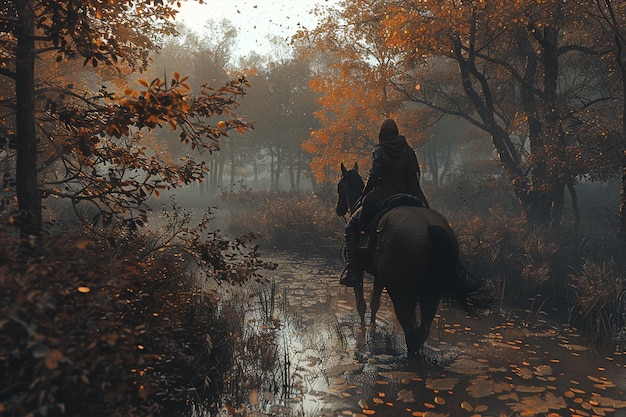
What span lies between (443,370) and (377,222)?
2.20 meters

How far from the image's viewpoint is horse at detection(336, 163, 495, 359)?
21.0ft

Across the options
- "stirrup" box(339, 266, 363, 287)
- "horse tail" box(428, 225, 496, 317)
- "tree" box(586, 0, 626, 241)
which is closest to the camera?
"horse tail" box(428, 225, 496, 317)

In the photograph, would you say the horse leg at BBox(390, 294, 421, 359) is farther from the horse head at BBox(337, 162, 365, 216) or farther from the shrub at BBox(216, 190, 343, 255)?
the shrub at BBox(216, 190, 343, 255)

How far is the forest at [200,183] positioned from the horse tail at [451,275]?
88.5 inches

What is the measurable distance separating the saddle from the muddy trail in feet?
4.48

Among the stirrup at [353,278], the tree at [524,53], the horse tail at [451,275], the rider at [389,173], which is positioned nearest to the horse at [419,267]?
the horse tail at [451,275]

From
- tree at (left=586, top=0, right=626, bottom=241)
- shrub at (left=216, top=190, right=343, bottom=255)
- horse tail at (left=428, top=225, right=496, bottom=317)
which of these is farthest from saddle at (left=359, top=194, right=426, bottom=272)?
shrub at (left=216, top=190, right=343, bottom=255)

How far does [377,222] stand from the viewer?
7.38 metres

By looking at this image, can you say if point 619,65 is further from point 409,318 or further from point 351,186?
point 409,318

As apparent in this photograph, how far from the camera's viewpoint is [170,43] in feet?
159

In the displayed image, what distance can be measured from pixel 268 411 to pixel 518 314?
6.30 m

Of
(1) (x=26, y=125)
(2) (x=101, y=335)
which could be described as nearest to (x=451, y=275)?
(2) (x=101, y=335)

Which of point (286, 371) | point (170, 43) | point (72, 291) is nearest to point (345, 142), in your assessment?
point (286, 371)

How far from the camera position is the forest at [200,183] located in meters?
3.25
